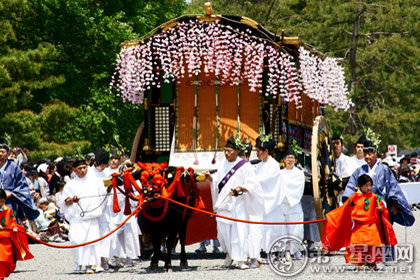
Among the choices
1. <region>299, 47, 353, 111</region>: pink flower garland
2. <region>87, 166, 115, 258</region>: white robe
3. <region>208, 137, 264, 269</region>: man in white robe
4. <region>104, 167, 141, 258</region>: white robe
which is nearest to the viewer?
<region>208, 137, 264, 269</region>: man in white robe

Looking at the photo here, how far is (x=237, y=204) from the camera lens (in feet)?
43.0

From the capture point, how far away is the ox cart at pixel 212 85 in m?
16.1

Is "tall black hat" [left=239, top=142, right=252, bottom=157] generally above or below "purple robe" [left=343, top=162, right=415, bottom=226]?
above

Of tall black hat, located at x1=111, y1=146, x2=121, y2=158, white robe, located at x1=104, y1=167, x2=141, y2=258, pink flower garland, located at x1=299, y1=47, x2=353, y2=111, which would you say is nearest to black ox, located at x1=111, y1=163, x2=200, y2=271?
white robe, located at x1=104, y1=167, x2=141, y2=258

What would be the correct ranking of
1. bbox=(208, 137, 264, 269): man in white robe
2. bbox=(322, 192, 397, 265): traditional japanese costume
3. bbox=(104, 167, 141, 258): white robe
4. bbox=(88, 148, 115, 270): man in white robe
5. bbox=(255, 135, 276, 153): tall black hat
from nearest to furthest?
bbox=(322, 192, 397, 265): traditional japanese costume, bbox=(208, 137, 264, 269): man in white robe, bbox=(88, 148, 115, 270): man in white robe, bbox=(104, 167, 141, 258): white robe, bbox=(255, 135, 276, 153): tall black hat

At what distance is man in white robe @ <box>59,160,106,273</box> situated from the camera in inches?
513

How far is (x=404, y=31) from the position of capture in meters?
48.2

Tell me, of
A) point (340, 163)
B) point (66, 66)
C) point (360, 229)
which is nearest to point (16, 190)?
point (360, 229)

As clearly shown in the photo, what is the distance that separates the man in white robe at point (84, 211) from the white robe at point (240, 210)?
1.78 meters

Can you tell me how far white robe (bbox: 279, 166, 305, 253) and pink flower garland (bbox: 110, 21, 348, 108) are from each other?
2056 mm

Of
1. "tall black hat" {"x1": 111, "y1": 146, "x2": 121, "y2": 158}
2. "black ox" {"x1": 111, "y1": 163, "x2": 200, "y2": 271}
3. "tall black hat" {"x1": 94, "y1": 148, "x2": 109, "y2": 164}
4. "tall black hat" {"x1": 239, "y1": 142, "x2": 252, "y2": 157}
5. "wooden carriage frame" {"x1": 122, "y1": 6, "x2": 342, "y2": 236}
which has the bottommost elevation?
"black ox" {"x1": 111, "y1": 163, "x2": 200, "y2": 271}

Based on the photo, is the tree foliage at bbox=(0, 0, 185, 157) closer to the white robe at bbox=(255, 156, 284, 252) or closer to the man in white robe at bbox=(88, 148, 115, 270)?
the man in white robe at bbox=(88, 148, 115, 270)

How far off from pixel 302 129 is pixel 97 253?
20.2 ft

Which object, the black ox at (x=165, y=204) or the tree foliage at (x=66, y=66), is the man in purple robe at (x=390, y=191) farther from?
the tree foliage at (x=66, y=66)
